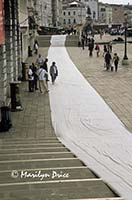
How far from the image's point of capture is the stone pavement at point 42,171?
8344mm

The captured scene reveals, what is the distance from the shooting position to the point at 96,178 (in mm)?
9672

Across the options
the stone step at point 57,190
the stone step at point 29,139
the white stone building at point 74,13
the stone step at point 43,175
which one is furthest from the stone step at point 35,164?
the white stone building at point 74,13

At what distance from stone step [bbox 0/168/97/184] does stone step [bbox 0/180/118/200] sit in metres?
0.36

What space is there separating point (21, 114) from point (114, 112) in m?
3.64

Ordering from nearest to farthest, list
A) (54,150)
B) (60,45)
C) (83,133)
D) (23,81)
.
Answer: (54,150) < (83,133) < (23,81) < (60,45)

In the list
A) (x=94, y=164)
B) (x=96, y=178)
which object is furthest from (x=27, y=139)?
(x=96, y=178)

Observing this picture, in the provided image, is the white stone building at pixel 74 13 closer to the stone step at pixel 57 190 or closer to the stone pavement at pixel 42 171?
the stone pavement at pixel 42 171

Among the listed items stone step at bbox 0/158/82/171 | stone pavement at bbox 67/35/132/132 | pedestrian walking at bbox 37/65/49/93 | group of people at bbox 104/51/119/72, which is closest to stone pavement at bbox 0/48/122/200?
stone step at bbox 0/158/82/171

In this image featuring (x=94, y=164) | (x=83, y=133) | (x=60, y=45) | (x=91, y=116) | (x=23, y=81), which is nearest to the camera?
(x=94, y=164)

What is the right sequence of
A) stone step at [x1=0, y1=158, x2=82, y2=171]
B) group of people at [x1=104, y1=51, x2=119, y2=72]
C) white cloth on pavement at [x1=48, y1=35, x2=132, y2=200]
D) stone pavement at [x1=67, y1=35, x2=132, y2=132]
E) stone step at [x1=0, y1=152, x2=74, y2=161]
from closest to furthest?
stone step at [x1=0, y1=158, x2=82, y2=171] < white cloth on pavement at [x1=48, y1=35, x2=132, y2=200] < stone step at [x1=0, y1=152, x2=74, y2=161] < stone pavement at [x1=67, y1=35, x2=132, y2=132] < group of people at [x1=104, y1=51, x2=119, y2=72]

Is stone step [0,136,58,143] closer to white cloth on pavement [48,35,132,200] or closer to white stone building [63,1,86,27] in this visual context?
white cloth on pavement [48,35,132,200]

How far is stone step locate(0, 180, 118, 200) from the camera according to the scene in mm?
8180

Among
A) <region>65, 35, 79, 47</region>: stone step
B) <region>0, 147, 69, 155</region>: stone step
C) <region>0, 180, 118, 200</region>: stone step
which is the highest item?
<region>0, 180, 118, 200</region>: stone step

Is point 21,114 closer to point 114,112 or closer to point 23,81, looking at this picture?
point 114,112
